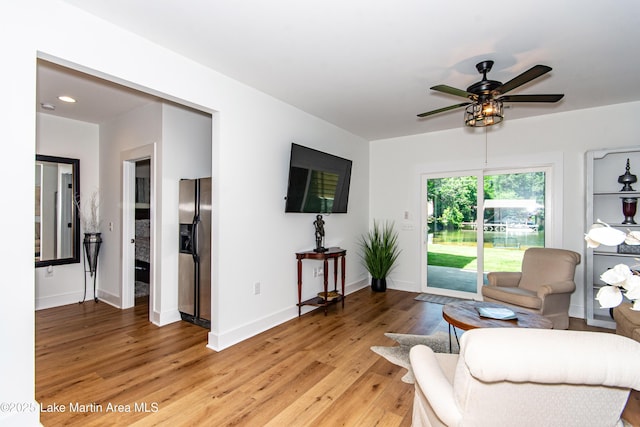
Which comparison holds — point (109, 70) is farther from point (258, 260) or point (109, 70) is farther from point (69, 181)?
point (69, 181)

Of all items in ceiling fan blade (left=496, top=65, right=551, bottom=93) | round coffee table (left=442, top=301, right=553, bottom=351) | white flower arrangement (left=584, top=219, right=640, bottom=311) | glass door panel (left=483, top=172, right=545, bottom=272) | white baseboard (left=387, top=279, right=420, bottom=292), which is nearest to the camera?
white flower arrangement (left=584, top=219, right=640, bottom=311)

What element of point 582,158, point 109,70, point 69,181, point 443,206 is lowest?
point 443,206

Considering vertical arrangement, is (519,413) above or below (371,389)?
above

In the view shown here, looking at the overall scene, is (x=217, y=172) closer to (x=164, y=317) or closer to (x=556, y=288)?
(x=164, y=317)

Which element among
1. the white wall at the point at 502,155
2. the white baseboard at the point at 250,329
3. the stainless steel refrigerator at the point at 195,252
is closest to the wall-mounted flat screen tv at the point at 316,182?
the stainless steel refrigerator at the point at 195,252

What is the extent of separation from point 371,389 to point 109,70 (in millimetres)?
2932

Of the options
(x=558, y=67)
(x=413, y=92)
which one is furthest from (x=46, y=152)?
(x=558, y=67)

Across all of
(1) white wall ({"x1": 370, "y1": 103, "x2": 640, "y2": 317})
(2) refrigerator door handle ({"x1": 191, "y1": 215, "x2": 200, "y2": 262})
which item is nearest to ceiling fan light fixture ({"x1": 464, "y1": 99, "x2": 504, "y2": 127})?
(1) white wall ({"x1": 370, "y1": 103, "x2": 640, "y2": 317})

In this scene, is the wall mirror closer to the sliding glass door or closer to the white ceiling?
the white ceiling

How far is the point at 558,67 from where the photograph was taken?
9.14ft

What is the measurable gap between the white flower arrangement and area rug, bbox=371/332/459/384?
1.87 m

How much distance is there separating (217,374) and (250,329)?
781mm

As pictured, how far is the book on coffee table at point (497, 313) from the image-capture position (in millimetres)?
2426

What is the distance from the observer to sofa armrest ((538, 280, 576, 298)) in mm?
3211
